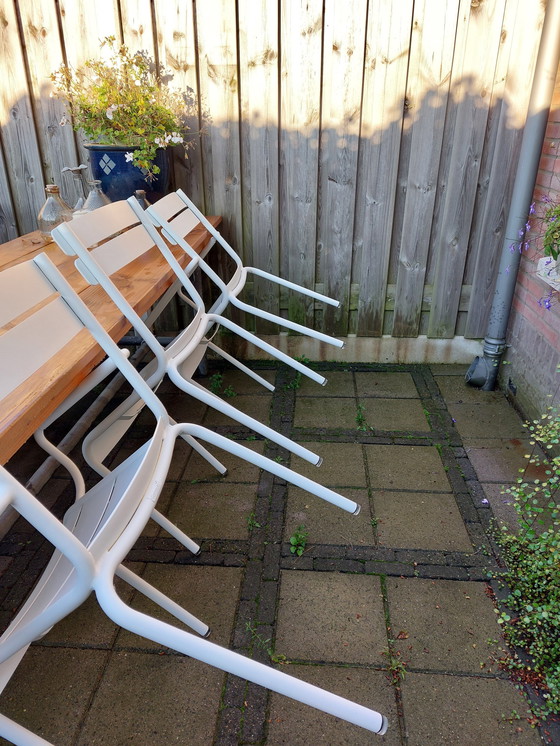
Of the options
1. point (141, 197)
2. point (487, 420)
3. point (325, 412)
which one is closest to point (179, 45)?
point (141, 197)

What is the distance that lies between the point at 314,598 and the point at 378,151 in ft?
7.37

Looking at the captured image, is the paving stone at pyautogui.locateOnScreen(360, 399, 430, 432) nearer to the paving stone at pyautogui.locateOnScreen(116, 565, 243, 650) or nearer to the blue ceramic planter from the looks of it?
the paving stone at pyautogui.locateOnScreen(116, 565, 243, 650)

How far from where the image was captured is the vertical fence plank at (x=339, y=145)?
2.71m

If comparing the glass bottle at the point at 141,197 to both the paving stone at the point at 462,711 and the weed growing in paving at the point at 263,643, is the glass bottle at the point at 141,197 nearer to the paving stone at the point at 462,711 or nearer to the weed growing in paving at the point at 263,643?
the weed growing in paving at the point at 263,643

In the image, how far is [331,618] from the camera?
1.72 m

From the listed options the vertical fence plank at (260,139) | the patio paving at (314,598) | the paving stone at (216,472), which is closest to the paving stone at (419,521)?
the patio paving at (314,598)

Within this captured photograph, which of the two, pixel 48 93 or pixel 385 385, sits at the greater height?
pixel 48 93

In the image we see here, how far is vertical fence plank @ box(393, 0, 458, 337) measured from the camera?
2664 mm

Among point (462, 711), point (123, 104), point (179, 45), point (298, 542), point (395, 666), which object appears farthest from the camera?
point (179, 45)

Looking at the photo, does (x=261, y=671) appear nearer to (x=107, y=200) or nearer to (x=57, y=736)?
(x=57, y=736)

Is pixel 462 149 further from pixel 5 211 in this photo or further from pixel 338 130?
pixel 5 211

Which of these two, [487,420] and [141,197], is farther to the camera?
[487,420]

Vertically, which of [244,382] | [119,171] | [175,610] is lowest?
[244,382]

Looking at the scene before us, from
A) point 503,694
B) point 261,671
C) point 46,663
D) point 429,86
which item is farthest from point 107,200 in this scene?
point 503,694
